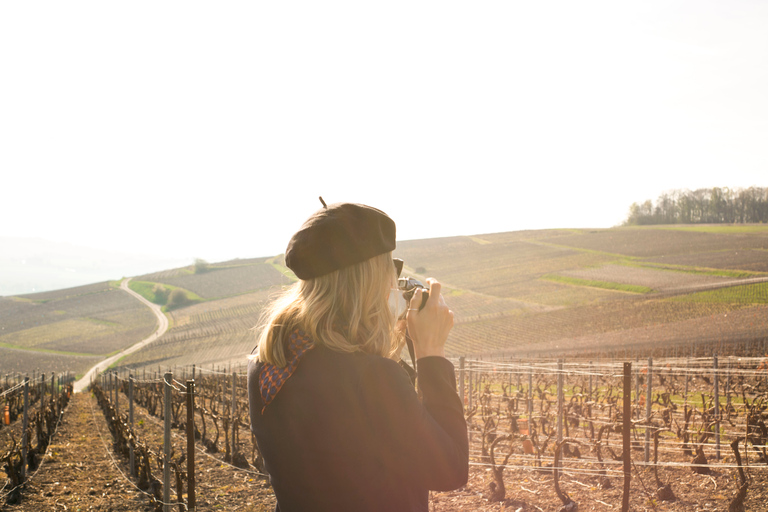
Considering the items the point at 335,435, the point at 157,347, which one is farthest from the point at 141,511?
the point at 157,347

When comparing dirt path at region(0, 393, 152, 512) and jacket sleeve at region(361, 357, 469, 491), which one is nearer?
jacket sleeve at region(361, 357, 469, 491)

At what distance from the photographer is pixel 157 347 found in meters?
48.2

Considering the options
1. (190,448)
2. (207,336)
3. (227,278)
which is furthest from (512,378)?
(227,278)

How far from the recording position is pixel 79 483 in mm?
7527

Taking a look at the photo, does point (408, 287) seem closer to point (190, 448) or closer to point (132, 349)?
point (190, 448)

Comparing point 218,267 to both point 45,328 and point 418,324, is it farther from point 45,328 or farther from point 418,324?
point 418,324

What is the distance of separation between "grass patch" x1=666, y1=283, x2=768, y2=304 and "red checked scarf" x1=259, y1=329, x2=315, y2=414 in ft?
138

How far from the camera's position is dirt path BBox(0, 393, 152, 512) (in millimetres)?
6488

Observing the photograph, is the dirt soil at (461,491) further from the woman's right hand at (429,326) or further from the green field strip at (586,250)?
the green field strip at (586,250)

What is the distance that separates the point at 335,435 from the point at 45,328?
7222 cm

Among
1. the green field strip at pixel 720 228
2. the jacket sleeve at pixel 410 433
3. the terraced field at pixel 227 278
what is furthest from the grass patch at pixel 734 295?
the jacket sleeve at pixel 410 433

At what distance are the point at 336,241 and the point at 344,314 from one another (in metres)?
0.16

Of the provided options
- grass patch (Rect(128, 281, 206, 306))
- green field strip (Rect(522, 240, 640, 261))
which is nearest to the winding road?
grass patch (Rect(128, 281, 206, 306))

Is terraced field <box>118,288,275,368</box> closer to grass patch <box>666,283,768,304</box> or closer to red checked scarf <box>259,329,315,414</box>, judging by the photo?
grass patch <box>666,283,768,304</box>
